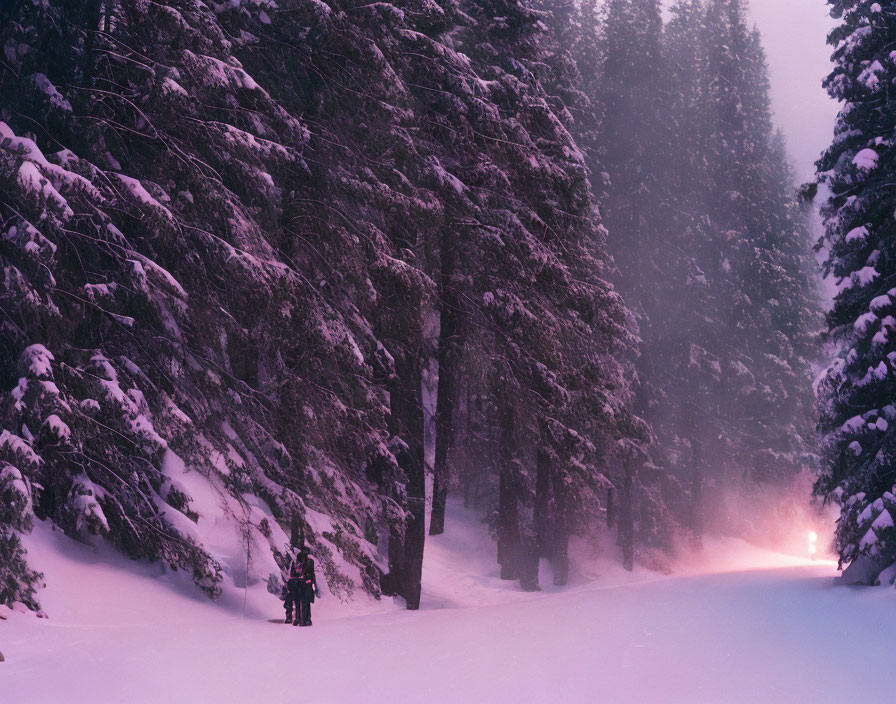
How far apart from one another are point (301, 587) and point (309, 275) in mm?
4936

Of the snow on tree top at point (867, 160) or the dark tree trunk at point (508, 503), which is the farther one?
the dark tree trunk at point (508, 503)

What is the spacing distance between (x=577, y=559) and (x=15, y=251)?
89.5 feet

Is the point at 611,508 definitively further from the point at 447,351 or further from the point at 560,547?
the point at 447,351

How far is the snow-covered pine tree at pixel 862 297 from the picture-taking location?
1616cm

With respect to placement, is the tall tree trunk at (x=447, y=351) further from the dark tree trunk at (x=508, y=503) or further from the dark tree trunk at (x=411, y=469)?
the dark tree trunk at (x=508, y=503)

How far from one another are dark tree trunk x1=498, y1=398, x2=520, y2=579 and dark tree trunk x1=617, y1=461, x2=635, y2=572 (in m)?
7.33

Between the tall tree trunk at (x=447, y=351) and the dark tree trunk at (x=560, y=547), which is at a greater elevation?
the tall tree trunk at (x=447, y=351)

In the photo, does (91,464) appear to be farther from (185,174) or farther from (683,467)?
(683,467)

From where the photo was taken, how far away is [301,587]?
43.3 feet

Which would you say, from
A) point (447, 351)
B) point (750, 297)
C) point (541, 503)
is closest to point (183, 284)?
point (447, 351)

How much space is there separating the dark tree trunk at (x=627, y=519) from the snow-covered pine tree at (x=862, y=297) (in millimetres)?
15408

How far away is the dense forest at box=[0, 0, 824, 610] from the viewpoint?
11.3 m

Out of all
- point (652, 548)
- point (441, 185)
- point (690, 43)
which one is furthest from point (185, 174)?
point (690, 43)

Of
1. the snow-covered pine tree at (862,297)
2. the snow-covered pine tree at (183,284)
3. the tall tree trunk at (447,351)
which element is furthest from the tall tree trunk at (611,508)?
the snow-covered pine tree at (183,284)
